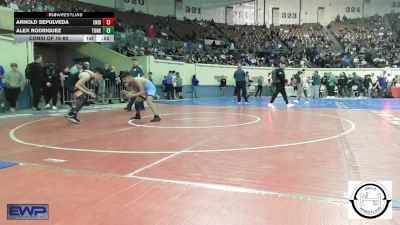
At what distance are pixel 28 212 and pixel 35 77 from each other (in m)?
11.6

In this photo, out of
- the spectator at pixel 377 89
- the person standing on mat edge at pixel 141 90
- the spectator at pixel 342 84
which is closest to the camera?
the person standing on mat edge at pixel 141 90

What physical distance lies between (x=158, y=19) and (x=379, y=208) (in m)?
33.0

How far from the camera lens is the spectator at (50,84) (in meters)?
14.4

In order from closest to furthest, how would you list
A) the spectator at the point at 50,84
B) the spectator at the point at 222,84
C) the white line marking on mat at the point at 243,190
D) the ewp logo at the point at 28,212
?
the ewp logo at the point at 28,212, the white line marking on mat at the point at 243,190, the spectator at the point at 50,84, the spectator at the point at 222,84

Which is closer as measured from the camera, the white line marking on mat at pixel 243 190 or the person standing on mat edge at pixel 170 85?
the white line marking on mat at pixel 243 190

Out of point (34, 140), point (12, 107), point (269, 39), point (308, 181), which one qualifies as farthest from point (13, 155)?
point (269, 39)

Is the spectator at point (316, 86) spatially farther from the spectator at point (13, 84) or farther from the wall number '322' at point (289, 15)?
the wall number '322' at point (289, 15)

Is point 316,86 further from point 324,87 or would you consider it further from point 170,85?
point 170,85

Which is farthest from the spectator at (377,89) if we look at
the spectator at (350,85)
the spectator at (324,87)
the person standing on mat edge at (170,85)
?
the person standing on mat edge at (170,85)

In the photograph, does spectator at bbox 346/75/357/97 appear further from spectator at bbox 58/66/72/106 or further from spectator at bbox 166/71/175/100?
spectator at bbox 58/66/72/106

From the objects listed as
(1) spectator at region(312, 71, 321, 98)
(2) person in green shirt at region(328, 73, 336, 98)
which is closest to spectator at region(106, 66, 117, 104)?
(1) spectator at region(312, 71, 321, 98)
